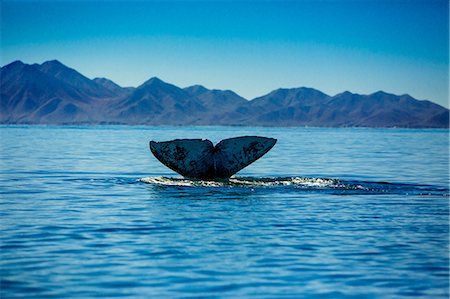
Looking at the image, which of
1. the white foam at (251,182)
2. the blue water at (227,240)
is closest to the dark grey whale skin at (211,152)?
the white foam at (251,182)

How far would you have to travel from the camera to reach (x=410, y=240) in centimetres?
1113

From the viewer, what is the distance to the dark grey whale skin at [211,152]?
1795 cm

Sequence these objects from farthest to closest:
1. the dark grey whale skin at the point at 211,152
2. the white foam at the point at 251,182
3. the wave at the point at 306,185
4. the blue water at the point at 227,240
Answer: the white foam at the point at 251,182, the wave at the point at 306,185, the dark grey whale skin at the point at 211,152, the blue water at the point at 227,240

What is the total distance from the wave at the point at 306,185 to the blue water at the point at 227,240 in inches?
1.5

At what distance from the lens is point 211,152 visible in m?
18.2

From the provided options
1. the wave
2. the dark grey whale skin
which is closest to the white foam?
the wave

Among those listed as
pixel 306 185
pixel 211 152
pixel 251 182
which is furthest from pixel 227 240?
pixel 306 185

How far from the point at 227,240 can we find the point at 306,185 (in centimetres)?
822

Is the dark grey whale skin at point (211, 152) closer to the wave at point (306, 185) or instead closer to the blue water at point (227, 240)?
the wave at point (306, 185)

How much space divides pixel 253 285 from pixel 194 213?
5.52 m

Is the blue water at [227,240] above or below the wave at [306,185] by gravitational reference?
below

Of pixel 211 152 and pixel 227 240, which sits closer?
pixel 227 240

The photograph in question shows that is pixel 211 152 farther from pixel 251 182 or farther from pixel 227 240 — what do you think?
pixel 227 240

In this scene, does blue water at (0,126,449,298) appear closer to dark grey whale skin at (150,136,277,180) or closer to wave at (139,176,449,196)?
wave at (139,176,449,196)
